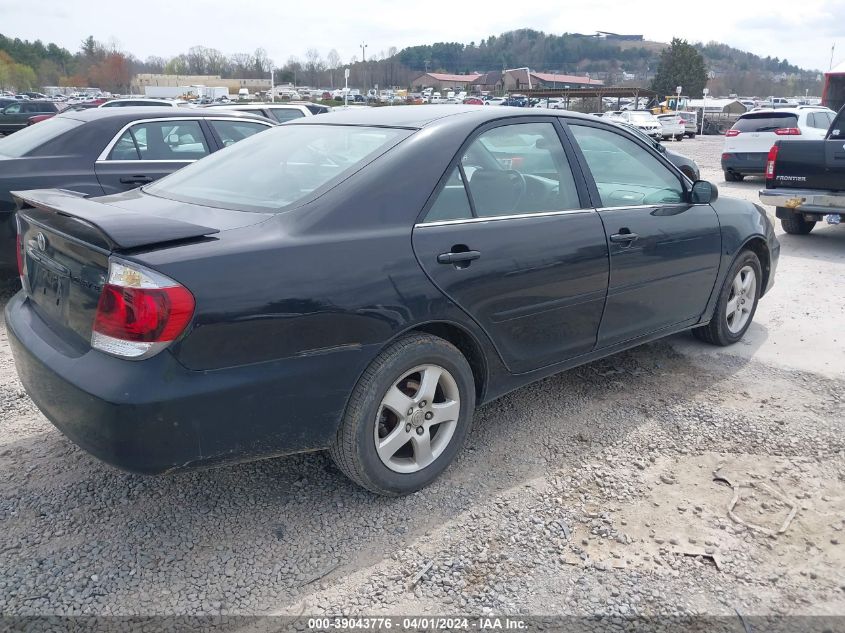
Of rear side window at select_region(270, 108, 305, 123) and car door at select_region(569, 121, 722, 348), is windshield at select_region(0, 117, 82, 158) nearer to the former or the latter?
car door at select_region(569, 121, 722, 348)

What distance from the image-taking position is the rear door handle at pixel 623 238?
379 cm

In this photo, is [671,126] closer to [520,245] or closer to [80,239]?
[520,245]

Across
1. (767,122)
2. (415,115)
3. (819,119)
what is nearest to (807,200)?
(415,115)

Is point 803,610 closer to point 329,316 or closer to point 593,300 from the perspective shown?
point 593,300

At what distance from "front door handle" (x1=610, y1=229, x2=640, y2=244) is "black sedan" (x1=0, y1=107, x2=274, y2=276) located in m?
4.42

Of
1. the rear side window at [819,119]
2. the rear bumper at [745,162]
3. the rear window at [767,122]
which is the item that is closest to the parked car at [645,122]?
the rear side window at [819,119]

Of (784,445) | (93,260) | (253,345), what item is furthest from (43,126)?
(784,445)

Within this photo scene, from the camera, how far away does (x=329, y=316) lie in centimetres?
268

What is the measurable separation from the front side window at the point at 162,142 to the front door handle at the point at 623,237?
4620 mm

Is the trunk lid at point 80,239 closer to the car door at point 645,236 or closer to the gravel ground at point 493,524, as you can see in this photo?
the gravel ground at point 493,524

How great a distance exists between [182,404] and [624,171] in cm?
292

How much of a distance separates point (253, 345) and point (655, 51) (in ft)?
556

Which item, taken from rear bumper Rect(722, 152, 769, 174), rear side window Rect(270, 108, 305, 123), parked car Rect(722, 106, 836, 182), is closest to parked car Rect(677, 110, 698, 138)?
parked car Rect(722, 106, 836, 182)

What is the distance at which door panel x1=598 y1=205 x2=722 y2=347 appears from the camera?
12.7 feet
